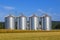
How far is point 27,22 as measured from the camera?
88.2 meters

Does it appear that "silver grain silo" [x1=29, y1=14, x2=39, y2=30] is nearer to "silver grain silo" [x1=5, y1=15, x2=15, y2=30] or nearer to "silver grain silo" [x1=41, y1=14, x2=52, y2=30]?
"silver grain silo" [x1=41, y1=14, x2=52, y2=30]

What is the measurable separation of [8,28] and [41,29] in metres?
16.2

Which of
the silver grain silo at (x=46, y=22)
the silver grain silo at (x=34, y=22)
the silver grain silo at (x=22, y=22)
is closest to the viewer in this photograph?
the silver grain silo at (x=22, y=22)

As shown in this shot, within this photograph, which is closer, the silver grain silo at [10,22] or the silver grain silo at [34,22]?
the silver grain silo at [10,22]

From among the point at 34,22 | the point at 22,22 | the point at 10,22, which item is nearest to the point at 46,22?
the point at 34,22

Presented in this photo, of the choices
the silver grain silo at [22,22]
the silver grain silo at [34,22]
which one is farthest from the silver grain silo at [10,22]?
the silver grain silo at [34,22]

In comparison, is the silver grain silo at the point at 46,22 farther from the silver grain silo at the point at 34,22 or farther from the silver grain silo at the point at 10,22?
the silver grain silo at the point at 10,22

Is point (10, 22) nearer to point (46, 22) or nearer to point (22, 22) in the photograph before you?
point (22, 22)

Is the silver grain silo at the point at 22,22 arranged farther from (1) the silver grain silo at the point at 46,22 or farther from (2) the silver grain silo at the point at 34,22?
(1) the silver grain silo at the point at 46,22

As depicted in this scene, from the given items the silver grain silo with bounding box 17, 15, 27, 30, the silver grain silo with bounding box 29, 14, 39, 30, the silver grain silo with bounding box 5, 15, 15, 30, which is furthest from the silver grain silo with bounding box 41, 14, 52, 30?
the silver grain silo with bounding box 5, 15, 15, 30

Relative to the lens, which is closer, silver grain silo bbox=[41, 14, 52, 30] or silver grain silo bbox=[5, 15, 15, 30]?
silver grain silo bbox=[5, 15, 15, 30]

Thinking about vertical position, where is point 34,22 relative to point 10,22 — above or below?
below

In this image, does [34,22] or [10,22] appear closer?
[10,22]

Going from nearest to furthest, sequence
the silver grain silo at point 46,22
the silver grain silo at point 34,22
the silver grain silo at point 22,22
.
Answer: the silver grain silo at point 22,22, the silver grain silo at point 34,22, the silver grain silo at point 46,22
